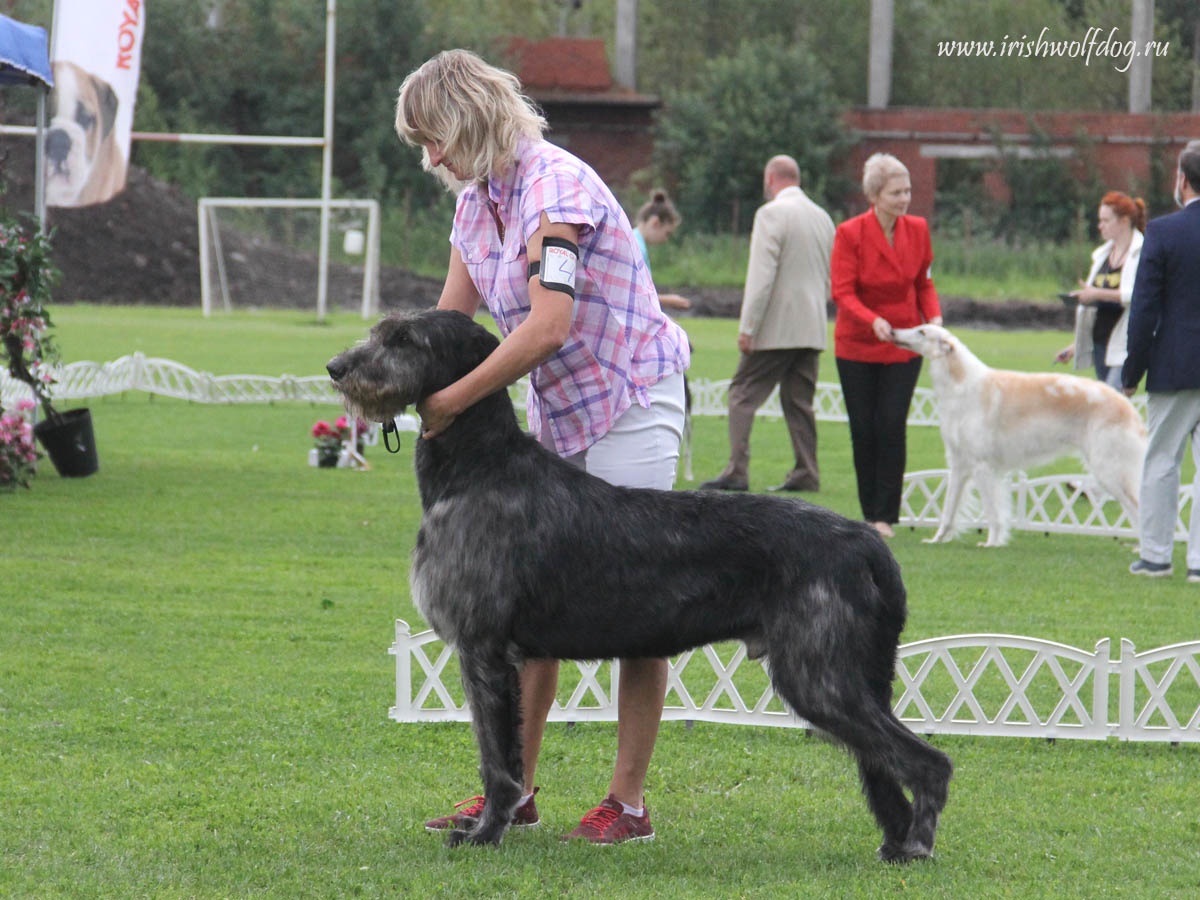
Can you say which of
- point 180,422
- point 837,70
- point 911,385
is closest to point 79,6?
point 180,422

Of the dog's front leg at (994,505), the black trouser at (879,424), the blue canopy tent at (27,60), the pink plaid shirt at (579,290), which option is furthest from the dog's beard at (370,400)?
the blue canopy tent at (27,60)

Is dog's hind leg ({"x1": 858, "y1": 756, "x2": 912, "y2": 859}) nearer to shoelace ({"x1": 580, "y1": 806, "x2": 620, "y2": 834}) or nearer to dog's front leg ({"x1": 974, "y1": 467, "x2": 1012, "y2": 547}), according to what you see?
shoelace ({"x1": 580, "y1": 806, "x2": 620, "y2": 834})

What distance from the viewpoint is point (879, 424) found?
30.6 feet

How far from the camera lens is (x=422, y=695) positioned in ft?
17.6

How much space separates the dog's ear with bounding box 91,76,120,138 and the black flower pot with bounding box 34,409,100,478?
697 cm

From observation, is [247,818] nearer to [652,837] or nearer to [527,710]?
[527,710]

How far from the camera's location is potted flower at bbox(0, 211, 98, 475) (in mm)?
10172

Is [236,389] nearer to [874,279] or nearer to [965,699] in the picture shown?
[874,279]

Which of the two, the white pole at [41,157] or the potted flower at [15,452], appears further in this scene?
the white pole at [41,157]

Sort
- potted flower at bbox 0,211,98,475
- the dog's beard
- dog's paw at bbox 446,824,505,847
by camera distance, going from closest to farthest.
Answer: the dog's beard < dog's paw at bbox 446,824,505,847 < potted flower at bbox 0,211,98,475

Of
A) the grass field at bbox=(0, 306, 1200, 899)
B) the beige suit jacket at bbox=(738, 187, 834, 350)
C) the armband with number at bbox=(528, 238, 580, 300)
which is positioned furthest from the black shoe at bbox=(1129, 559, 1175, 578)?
the armband with number at bbox=(528, 238, 580, 300)

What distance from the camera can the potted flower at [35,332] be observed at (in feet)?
33.4

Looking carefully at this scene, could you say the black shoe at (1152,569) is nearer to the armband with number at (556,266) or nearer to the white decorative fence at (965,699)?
the white decorative fence at (965,699)

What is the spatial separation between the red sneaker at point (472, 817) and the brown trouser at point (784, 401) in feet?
23.6
